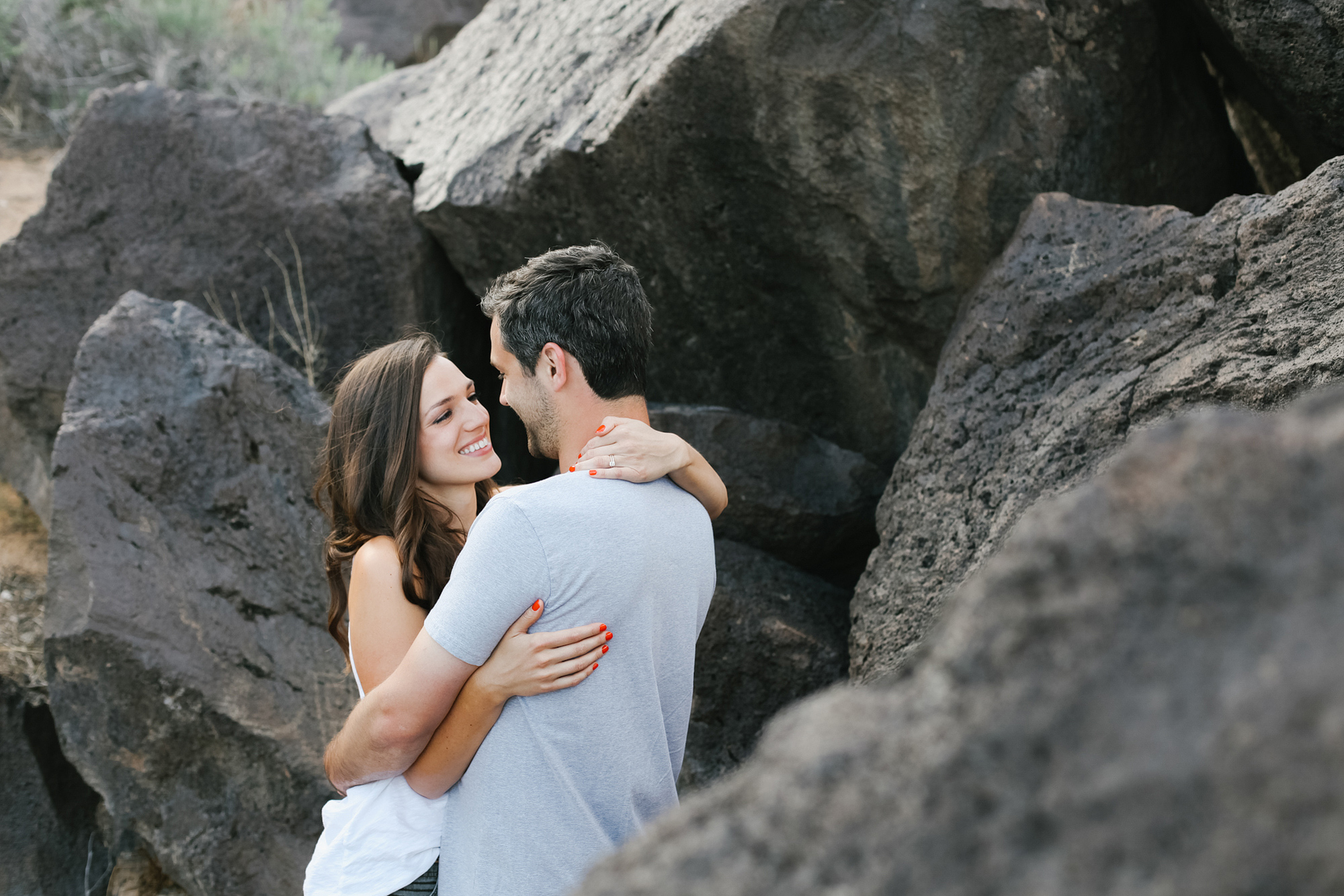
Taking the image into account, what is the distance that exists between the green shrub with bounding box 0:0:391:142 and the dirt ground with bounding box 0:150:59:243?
8.9 inches

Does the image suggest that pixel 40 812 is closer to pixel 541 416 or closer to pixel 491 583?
pixel 541 416

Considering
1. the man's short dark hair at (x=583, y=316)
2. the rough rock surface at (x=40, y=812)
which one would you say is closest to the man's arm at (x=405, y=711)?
the man's short dark hair at (x=583, y=316)

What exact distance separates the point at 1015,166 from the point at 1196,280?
0.84 metres

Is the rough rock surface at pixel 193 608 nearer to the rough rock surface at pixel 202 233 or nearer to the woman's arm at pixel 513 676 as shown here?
the rough rock surface at pixel 202 233

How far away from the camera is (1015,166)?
3270 mm

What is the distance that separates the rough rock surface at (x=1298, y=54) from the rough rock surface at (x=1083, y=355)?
2.04 ft

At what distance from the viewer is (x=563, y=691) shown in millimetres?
1761

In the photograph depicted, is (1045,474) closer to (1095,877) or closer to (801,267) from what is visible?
(801,267)

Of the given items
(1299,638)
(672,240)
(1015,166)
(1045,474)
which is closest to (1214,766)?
(1299,638)

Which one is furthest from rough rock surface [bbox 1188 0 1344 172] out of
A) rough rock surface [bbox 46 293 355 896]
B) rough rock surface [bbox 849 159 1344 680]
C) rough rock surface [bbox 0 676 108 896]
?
rough rock surface [bbox 0 676 108 896]

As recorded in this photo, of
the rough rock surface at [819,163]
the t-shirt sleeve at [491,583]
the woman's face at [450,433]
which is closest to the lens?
the t-shirt sleeve at [491,583]

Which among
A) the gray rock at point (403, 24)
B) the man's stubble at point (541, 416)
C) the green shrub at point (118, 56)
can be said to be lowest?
the man's stubble at point (541, 416)

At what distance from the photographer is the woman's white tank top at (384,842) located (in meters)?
1.86

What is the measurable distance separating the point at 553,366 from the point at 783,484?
175 centimetres
